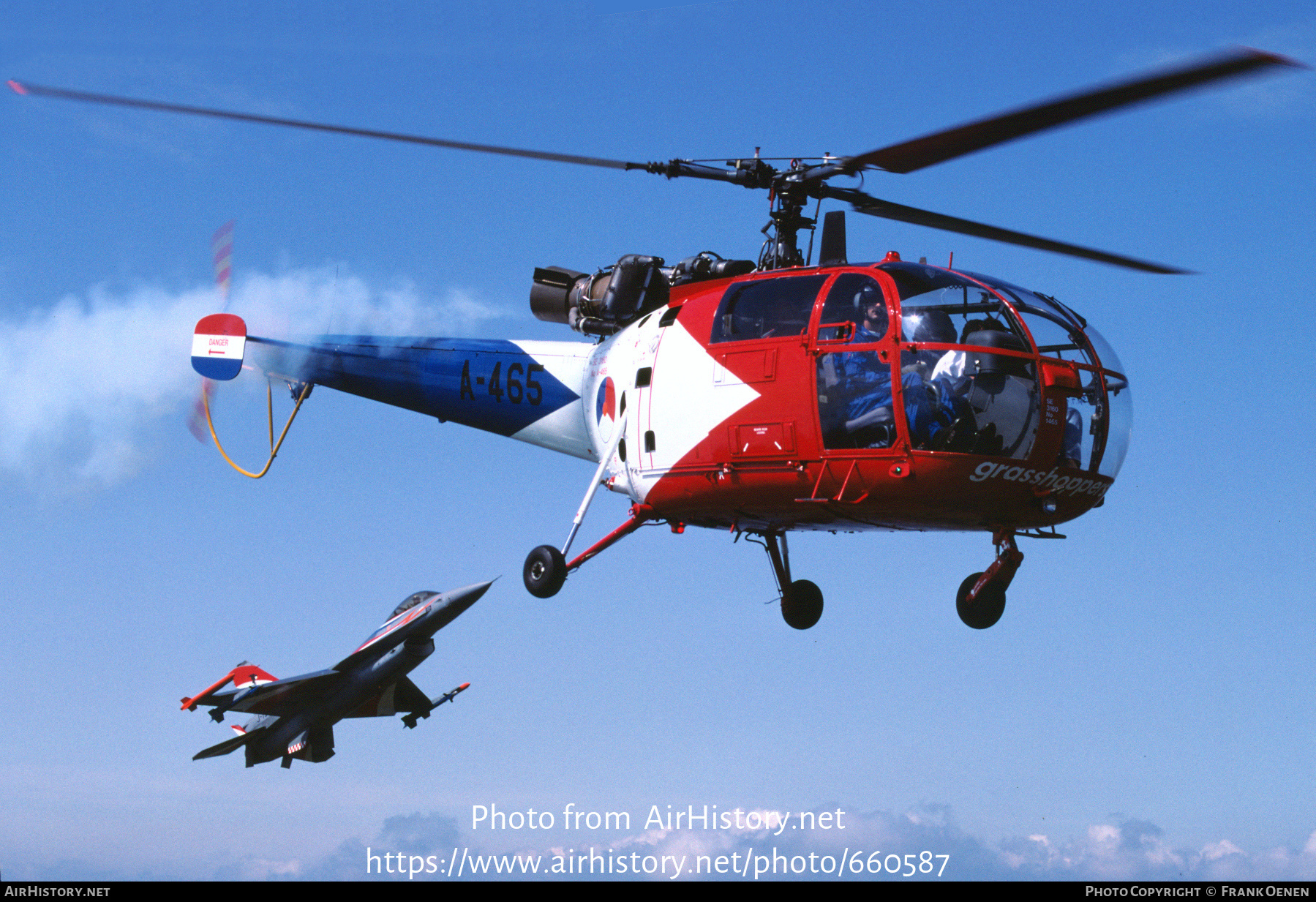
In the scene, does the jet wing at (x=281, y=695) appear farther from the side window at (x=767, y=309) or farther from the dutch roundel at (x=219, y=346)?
the side window at (x=767, y=309)

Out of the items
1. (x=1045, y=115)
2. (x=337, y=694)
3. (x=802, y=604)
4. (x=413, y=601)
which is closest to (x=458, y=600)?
(x=413, y=601)

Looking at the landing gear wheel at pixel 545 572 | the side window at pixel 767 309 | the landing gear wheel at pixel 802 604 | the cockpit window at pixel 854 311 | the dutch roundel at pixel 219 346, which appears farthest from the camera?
the dutch roundel at pixel 219 346

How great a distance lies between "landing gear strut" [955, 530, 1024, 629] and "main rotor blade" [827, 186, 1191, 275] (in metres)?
3.99

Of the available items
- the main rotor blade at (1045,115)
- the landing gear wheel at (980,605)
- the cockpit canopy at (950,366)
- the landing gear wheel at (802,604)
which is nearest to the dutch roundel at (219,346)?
the landing gear wheel at (802,604)

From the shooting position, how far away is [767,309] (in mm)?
17562

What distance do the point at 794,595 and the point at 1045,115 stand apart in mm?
9409

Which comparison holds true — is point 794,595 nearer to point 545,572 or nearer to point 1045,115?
point 545,572

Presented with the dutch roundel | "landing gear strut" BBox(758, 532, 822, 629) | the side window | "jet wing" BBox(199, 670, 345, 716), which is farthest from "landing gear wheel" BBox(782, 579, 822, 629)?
"jet wing" BBox(199, 670, 345, 716)

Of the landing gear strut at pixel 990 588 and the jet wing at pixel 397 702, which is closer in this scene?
the landing gear strut at pixel 990 588

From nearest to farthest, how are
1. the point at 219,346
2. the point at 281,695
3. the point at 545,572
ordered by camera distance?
the point at 545,572, the point at 219,346, the point at 281,695

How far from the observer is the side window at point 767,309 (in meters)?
17.2

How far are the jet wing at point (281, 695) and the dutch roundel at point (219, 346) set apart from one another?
10.4 meters

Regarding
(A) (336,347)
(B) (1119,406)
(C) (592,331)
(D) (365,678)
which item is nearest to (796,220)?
(C) (592,331)

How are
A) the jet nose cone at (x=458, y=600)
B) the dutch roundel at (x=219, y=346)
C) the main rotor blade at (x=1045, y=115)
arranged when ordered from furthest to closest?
1. the jet nose cone at (x=458, y=600)
2. the dutch roundel at (x=219, y=346)
3. the main rotor blade at (x=1045, y=115)
